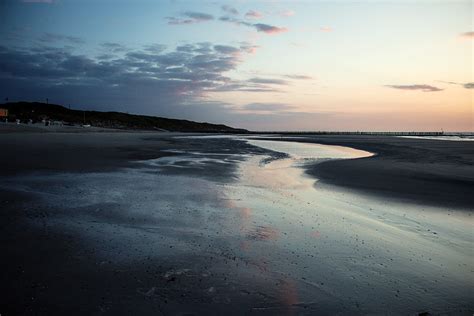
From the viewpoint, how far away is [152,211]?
8281mm

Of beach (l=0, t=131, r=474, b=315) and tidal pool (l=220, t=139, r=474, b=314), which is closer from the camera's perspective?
beach (l=0, t=131, r=474, b=315)

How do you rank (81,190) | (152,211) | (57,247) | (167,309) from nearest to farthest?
1. (167,309)
2. (57,247)
3. (152,211)
4. (81,190)

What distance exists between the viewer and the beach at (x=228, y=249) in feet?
13.5

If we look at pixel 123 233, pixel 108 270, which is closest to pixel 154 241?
pixel 123 233

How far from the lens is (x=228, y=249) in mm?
5902

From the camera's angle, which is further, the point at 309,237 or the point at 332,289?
the point at 309,237

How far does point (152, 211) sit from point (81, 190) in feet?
10.8

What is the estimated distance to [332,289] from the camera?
4.57 metres

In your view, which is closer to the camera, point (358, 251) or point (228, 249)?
point (228, 249)

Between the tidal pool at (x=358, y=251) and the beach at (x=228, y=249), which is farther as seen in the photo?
the tidal pool at (x=358, y=251)

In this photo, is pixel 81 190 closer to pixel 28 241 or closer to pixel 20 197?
pixel 20 197

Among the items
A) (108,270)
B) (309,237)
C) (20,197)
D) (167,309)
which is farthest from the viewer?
(20,197)

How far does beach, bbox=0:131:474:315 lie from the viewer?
4117 mm

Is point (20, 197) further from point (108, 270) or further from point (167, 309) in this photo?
point (167, 309)
